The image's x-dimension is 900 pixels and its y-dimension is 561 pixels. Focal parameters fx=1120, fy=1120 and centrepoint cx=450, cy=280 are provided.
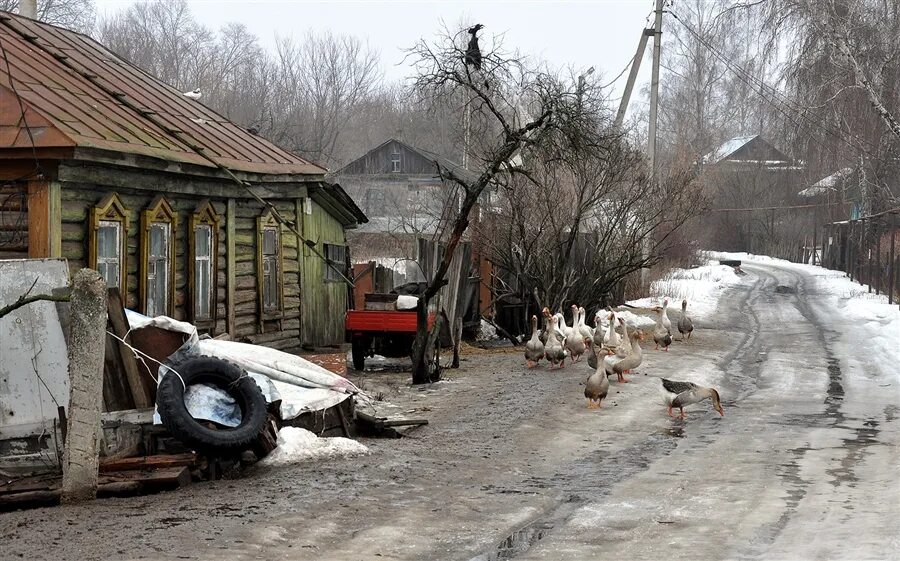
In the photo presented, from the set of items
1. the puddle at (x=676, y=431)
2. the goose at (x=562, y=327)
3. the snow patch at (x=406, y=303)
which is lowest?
the puddle at (x=676, y=431)

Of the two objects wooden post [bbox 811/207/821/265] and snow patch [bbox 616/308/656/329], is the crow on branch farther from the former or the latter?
wooden post [bbox 811/207/821/265]

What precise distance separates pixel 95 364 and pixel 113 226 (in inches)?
176

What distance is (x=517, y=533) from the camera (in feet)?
25.5

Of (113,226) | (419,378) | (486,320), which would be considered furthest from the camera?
(486,320)

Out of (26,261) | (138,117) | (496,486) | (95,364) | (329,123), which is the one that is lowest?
(496,486)

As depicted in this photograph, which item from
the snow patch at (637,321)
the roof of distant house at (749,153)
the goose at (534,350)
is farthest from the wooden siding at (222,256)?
the roof of distant house at (749,153)

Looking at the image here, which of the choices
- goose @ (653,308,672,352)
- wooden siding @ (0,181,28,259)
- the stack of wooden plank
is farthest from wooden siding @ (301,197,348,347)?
the stack of wooden plank

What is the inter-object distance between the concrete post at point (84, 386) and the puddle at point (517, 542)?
10.5 ft

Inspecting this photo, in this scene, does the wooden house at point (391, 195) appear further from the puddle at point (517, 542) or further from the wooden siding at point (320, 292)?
the puddle at point (517, 542)

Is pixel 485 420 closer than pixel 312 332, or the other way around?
pixel 485 420

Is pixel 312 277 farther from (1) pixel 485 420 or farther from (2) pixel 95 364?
(2) pixel 95 364

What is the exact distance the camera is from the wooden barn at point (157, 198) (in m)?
11.5

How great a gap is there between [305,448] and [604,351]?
21.3 ft

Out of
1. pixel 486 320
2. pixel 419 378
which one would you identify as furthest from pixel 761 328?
pixel 419 378
